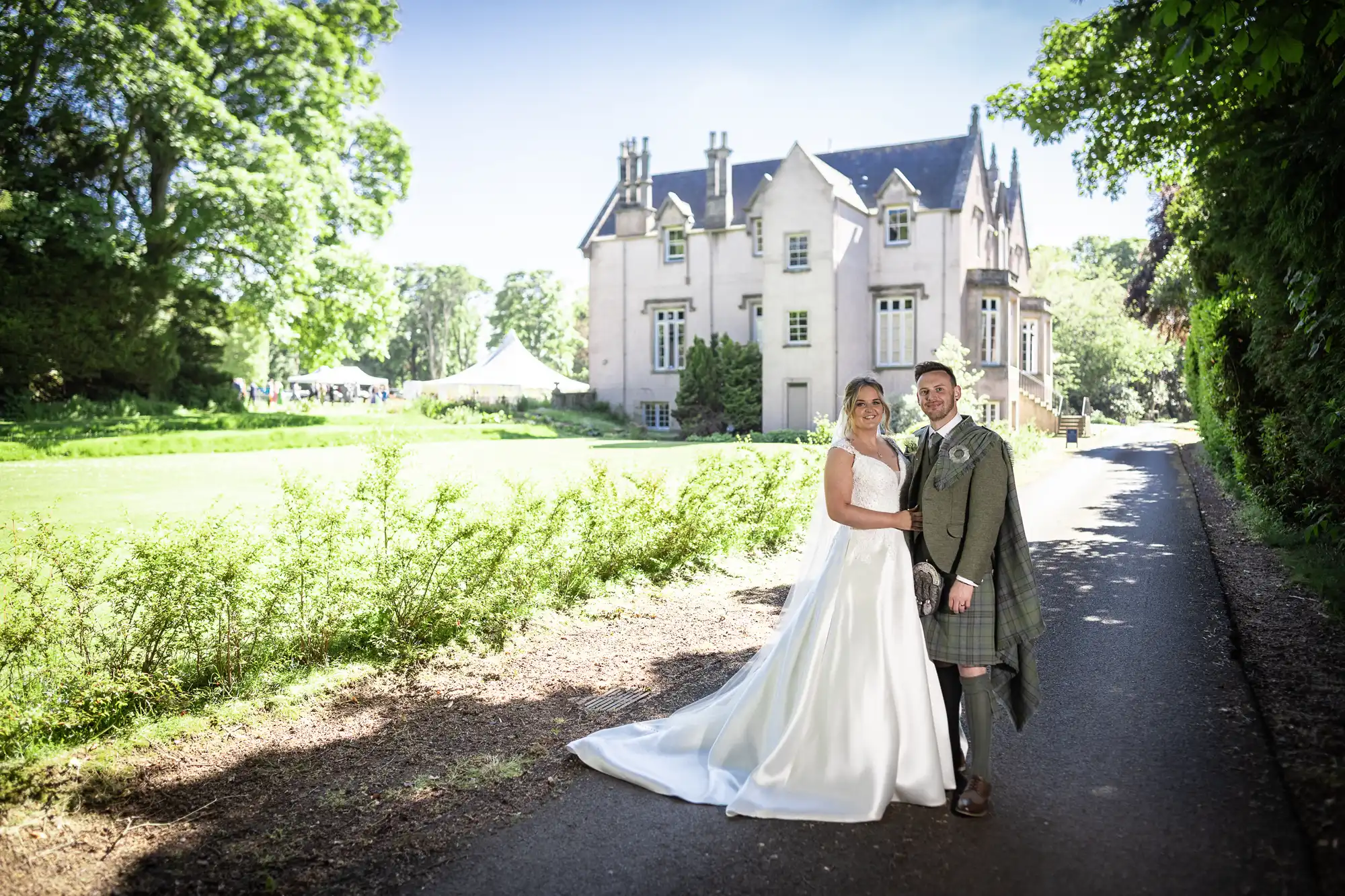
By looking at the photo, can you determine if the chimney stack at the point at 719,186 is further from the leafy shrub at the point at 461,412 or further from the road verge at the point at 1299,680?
the road verge at the point at 1299,680

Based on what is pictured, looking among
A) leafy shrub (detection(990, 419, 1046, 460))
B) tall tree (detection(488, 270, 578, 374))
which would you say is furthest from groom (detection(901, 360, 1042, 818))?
tall tree (detection(488, 270, 578, 374))

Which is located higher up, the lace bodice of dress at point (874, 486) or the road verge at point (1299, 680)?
the lace bodice of dress at point (874, 486)

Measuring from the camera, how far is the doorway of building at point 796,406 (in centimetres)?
3634

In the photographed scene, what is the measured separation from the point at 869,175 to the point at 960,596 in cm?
3935

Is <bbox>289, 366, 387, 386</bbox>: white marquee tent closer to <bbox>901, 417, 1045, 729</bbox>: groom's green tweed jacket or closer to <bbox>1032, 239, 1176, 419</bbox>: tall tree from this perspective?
<bbox>1032, 239, 1176, 419</bbox>: tall tree

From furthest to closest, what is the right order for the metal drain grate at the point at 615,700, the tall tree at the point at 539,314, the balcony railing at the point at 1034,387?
the tall tree at the point at 539,314, the balcony railing at the point at 1034,387, the metal drain grate at the point at 615,700

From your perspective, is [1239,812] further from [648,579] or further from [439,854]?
[648,579]

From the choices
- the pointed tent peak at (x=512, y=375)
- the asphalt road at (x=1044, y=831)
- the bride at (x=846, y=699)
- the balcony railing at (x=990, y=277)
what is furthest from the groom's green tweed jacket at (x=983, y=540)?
the pointed tent peak at (x=512, y=375)

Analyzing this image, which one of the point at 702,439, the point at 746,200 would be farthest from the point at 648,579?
the point at 746,200

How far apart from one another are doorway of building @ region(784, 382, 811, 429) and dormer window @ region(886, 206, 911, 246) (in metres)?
7.28

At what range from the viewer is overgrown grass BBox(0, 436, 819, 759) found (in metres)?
4.92

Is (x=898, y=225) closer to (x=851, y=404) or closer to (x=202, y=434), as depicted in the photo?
(x=202, y=434)

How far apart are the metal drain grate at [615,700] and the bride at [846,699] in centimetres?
85

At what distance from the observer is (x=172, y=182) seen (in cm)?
2991
